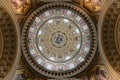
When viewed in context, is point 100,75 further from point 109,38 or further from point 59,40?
point 59,40

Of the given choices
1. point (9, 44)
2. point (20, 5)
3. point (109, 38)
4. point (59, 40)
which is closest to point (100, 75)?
point (109, 38)

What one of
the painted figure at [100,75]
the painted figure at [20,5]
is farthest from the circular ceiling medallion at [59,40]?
the painted figure at [100,75]

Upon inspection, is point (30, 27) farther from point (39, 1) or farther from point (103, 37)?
point (103, 37)

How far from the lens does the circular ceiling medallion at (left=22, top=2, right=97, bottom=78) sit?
21125 mm

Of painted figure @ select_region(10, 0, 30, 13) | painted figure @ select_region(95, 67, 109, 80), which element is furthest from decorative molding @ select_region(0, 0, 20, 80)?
painted figure @ select_region(95, 67, 109, 80)

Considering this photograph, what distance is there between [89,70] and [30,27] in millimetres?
5009

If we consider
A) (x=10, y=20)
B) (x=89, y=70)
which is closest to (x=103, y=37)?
(x=89, y=70)

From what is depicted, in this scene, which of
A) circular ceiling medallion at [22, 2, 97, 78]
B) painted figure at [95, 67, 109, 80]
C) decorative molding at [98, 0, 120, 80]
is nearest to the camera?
decorative molding at [98, 0, 120, 80]

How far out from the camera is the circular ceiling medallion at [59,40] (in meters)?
21.1

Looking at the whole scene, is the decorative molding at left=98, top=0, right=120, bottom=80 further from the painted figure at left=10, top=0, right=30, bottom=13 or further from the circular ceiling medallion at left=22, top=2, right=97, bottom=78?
the painted figure at left=10, top=0, right=30, bottom=13

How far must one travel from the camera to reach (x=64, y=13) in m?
22.7

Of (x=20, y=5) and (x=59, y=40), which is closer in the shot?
(x=20, y=5)

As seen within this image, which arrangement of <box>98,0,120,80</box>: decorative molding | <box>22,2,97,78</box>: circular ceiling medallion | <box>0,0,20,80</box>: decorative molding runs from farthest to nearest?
<box>22,2,97,78</box>: circular ceiling medallion
<box>0,0,20,80</box>: decorative molding
<box>98,0,120,80</box>: decorative molding

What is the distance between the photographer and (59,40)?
2339 centimetres
